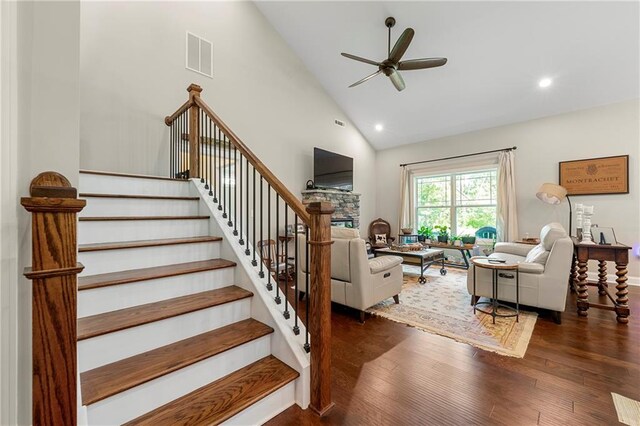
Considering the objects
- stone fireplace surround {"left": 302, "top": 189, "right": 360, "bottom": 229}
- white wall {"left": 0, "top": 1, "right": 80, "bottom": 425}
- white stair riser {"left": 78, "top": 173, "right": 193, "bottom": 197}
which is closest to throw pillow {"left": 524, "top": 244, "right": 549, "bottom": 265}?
stone fireplace surround {"left": 302, "top": 189, "right": 360, "bottom": 229}

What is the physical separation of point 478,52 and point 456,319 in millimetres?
3893

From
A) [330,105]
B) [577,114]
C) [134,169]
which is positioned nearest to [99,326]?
[134,169]

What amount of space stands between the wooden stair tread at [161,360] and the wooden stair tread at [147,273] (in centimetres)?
41

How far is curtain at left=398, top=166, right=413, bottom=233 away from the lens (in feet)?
21.4

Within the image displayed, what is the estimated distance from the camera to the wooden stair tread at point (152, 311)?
1.32 meters

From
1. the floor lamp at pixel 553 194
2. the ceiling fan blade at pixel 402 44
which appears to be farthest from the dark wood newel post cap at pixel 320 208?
the floor lamp at pixel 553 194

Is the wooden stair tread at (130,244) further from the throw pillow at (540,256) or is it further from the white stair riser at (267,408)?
the throw pillow at (540,256)

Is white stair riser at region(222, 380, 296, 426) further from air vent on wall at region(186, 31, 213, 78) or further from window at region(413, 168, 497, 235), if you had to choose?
window at region(413, 168, 497, 235)

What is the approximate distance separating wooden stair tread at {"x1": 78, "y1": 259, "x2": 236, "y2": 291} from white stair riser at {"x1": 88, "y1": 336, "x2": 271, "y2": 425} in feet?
1.93

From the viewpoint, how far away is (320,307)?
5.03ft

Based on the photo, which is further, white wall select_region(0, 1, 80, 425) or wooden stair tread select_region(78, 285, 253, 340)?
wooden stair tread select_region(78, 285, 253, 340)

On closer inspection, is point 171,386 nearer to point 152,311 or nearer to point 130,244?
point 152,311

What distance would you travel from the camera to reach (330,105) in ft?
19.6

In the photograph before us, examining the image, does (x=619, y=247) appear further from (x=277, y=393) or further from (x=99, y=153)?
(x=99, y=153)
